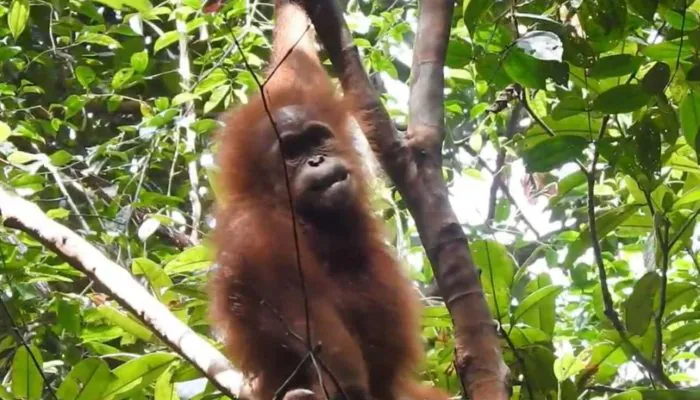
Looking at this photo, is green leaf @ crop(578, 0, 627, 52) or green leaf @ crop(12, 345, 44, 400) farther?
green leaf @ crop(12, 345, 44, 400)

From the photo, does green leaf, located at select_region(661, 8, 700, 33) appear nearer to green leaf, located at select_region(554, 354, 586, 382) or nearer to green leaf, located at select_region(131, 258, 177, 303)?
green leaf, located at select_region(554, 354, 586, 382)

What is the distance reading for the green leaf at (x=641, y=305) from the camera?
2295 millimetres

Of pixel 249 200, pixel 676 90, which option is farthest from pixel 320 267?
pixel 676 90

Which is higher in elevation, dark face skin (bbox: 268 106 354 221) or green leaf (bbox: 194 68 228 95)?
green leaf (bbox: 194 68 228 95)

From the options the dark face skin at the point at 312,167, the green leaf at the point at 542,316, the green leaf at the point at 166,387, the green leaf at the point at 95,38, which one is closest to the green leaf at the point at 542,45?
the green leaf at the point at 542,316

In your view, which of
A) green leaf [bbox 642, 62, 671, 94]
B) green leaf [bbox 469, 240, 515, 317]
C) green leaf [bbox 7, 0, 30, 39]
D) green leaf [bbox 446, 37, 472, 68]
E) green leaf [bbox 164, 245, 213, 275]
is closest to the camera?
green leaf [bbox 642, 62, 671, 94]

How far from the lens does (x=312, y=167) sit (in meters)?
3.20

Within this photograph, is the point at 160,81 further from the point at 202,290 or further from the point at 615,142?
the point at 615,142

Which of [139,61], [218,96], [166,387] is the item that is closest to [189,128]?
[218,96]

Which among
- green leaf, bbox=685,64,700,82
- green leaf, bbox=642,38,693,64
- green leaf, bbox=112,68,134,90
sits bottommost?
green leaf, bbox=685,64,700,82

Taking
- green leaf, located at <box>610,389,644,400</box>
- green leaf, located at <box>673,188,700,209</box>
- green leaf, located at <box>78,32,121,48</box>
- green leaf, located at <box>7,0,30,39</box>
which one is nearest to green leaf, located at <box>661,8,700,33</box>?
green leaf, located at <box>673,188,700,209</box>

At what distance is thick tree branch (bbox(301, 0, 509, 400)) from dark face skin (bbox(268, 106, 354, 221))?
0.87m

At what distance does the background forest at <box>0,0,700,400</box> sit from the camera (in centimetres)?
208

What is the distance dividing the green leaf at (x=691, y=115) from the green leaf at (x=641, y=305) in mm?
417
